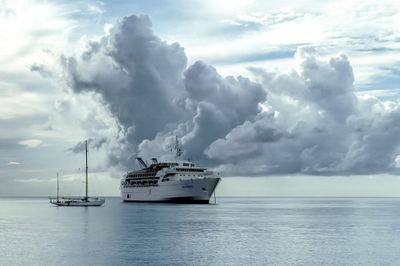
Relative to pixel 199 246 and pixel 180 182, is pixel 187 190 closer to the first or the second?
pixel 180 182

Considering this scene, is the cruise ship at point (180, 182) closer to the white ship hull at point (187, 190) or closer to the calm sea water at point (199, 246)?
the white ship hull at point (187, 190)

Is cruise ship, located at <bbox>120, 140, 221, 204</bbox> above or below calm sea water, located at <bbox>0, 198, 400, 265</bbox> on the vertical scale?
above

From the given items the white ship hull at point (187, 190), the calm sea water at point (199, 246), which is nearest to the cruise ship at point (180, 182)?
the white ship hull at point (187, 190)

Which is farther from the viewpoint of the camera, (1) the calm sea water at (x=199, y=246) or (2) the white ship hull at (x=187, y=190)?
(2) the white ship hull at (x=187, y=190)

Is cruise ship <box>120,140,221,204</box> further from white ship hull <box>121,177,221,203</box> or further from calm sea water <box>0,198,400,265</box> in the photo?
calm sea water <box>0,198,400,265</box>

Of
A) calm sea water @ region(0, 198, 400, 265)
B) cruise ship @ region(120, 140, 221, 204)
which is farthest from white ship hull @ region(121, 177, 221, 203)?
calm sea water @ region(0, 198, 400, 265)

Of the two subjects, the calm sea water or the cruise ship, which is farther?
the cruise ship

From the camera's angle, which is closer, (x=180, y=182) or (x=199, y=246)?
(x=199, y=246)

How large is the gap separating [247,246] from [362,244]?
15464mm

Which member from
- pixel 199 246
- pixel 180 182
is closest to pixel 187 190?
pixel 180 182

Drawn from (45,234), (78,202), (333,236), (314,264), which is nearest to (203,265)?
(314,264)

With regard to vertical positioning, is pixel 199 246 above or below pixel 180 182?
below

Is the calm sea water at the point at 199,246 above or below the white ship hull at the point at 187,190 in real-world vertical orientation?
below

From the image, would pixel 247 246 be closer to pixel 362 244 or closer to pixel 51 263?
pixel 362 244
